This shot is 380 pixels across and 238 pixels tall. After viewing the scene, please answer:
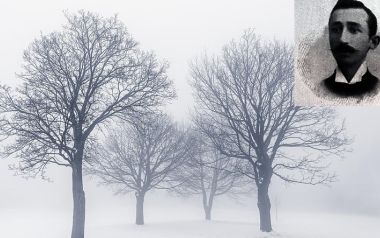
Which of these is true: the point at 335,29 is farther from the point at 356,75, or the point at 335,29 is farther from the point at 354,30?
the point at 356,75

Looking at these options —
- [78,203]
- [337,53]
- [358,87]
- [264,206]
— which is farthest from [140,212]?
[337,53]

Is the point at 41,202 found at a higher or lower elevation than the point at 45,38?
lower

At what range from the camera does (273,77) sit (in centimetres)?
2248

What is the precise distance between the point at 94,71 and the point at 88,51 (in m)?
1.01

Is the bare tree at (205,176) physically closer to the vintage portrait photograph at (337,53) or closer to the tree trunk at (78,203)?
the tree trunk at (78,203)

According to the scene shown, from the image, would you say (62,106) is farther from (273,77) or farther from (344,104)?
(344,104)

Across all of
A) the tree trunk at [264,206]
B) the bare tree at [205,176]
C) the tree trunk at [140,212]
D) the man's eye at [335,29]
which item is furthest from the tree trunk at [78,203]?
the man's eye at [335,29]

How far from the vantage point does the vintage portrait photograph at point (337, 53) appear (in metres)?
3.12

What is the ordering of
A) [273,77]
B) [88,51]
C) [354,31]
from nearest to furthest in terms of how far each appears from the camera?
[354,31], [88,51], [273,77]

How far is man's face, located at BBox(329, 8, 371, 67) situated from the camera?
3.09 metres

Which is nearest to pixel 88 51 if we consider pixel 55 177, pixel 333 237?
pixel 333 237

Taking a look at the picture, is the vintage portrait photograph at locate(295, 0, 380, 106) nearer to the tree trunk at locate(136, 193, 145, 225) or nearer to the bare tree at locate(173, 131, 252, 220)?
the bare tree at locate(173, 131, 252, 220)

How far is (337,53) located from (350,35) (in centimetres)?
18

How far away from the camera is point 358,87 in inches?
128
